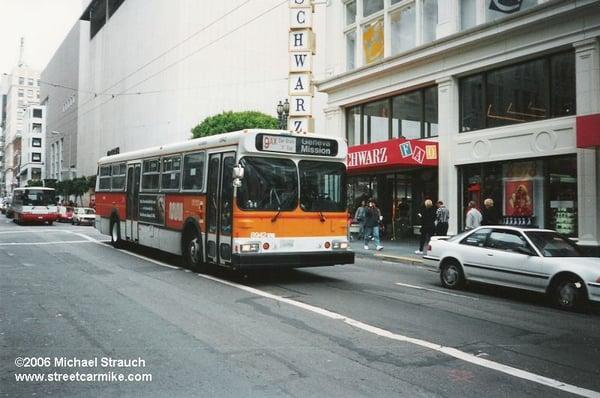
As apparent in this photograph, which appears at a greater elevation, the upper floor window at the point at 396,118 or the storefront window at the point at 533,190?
the upper floor window at the point at 396,118

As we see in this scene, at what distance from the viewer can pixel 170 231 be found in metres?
13.8

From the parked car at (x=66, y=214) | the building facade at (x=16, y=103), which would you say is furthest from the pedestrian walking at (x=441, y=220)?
the building facade at (x=16, y=103)

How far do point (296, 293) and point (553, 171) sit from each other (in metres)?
11.0

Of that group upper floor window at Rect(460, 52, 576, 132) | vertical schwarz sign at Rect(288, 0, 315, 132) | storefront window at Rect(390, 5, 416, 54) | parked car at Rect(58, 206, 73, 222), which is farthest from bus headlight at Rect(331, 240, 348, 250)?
parked car at Rect(58, 206, 73, 222)

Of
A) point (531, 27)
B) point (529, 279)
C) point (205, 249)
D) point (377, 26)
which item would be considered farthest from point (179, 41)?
point (529, 279)

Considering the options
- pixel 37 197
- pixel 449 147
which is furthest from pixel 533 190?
pixel 37 197

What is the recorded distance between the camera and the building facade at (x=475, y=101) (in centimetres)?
1662

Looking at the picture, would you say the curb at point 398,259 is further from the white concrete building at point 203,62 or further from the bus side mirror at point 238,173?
the white concrete building at point 203,62

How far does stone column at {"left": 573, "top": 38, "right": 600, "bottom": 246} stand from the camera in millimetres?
15812

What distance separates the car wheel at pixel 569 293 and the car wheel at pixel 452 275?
2088mm

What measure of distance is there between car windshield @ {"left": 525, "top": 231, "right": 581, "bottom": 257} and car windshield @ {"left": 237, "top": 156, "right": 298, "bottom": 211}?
14.9 ft

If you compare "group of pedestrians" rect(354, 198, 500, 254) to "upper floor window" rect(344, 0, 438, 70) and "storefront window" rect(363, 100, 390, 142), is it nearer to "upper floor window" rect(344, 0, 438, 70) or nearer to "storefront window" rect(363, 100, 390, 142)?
"storefront window" rect(363, 100, 390, 142)

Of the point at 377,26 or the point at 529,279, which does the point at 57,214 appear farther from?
the point at 529,279

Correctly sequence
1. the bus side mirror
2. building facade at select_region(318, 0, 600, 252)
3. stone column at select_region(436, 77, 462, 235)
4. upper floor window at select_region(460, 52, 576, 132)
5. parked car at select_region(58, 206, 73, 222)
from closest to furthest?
the bus side mirror
building facade at select_region(318, 0, 600, 252)
upper floor window at select_region(460, 52, 576, 132)
stone column at select_region(436, 77, 462, 235)
parked car at select_region(58, 206, 73, 222)
